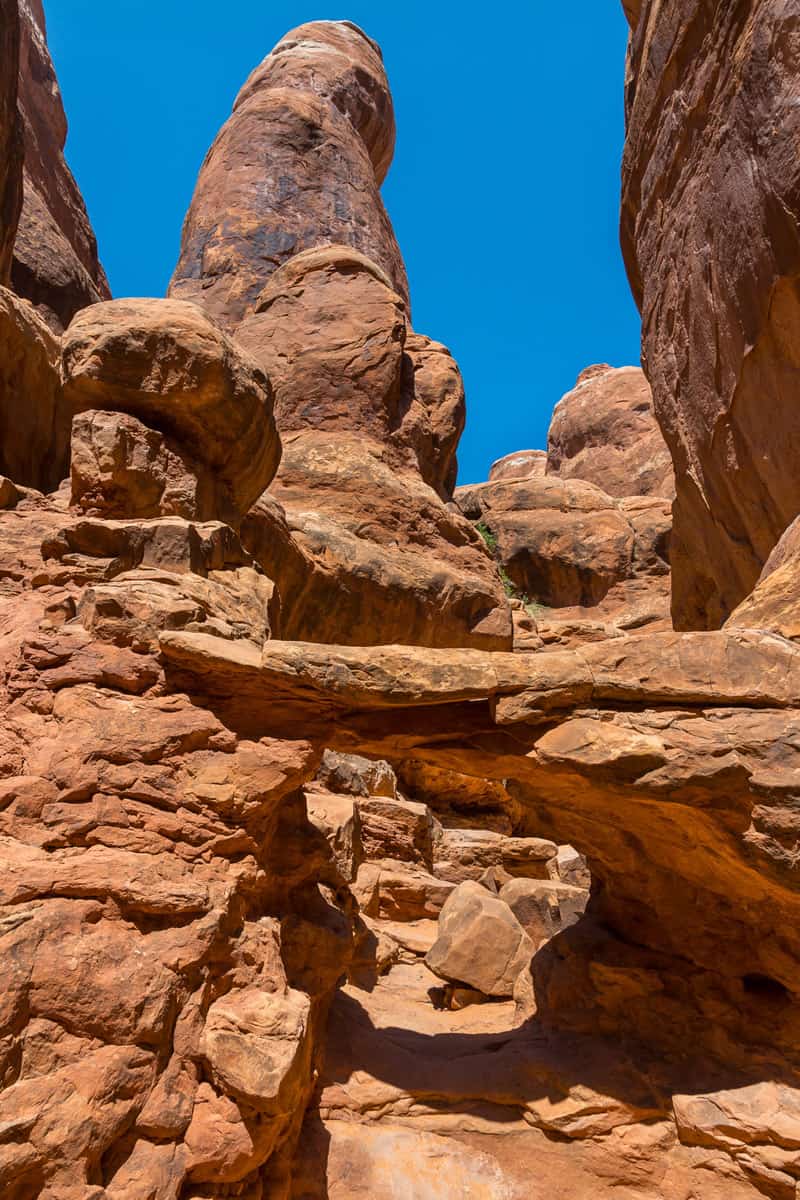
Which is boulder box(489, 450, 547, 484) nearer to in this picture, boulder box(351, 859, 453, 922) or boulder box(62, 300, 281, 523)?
boulder box(351, 859, 453, 922)

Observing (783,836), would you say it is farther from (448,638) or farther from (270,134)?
(270,134)

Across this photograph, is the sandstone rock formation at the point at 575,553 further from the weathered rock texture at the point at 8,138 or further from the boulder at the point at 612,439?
the weathered rock texture at the point at 8,138

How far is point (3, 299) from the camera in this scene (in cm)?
686

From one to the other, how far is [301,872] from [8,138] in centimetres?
1043

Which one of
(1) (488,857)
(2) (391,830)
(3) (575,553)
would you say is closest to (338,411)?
(2) (391,830)

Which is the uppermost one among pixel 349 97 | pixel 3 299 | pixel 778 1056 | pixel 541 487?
pixel 349 97

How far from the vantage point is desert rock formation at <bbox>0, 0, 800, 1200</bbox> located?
3260mm

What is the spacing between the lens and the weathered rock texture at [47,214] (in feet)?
45.8

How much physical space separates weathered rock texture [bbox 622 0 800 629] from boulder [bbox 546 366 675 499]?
1431 cm

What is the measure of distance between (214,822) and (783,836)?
265 cm

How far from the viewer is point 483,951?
6383mm

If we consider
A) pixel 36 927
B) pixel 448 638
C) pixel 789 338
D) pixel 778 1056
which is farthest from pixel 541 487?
pixel 36 927

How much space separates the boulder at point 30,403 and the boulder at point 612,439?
17807mm

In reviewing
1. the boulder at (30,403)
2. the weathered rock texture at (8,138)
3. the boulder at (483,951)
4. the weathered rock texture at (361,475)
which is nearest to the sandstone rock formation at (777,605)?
the boulder at (483,951)
